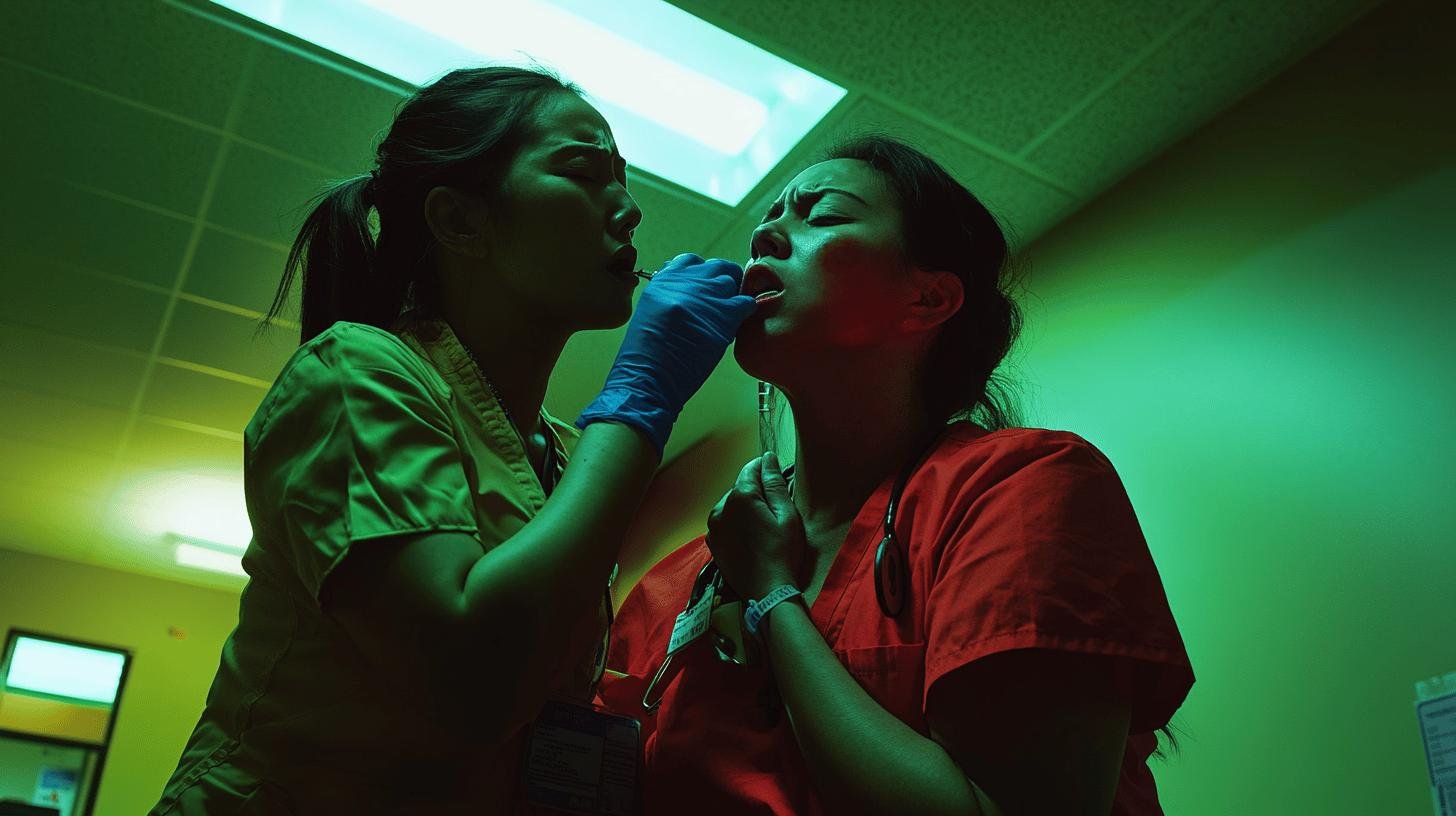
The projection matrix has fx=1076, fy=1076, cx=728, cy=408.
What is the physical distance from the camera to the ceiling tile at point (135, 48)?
2.68 meters

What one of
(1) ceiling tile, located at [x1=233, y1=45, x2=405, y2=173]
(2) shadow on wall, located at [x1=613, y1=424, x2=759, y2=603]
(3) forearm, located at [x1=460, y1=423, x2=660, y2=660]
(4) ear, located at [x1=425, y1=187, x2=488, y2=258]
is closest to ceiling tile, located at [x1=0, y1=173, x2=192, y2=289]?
(1) ceiling tile, located at [x1=233, y1=45, x2=405, y2=173]

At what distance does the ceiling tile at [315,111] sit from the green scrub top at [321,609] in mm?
1919

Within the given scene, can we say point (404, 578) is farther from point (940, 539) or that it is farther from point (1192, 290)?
point (1192, 290)

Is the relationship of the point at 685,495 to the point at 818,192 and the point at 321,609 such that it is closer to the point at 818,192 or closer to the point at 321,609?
the point at 818,192

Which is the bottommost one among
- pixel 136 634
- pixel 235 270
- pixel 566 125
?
pixel 566 125

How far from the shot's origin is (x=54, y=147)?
3129 mm

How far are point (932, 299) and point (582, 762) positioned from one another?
82 cm

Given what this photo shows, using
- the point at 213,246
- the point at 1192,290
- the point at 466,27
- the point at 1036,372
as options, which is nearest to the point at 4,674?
the point at 213,246

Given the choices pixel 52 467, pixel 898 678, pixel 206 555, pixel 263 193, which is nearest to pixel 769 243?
pixel 898 678

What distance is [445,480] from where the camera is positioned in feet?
Answer: 3.24

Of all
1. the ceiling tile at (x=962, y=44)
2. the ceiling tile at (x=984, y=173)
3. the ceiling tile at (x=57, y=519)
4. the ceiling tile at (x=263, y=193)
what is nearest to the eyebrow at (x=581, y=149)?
the ceiling tile at (x=962, y=44)

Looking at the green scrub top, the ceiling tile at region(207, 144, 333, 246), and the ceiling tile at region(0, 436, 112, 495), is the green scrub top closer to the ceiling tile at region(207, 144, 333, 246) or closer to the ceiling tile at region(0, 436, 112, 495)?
the ceiling tile at region(207, 144, 333, 246)

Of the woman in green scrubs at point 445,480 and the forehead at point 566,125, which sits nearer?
the woman in green scrubs at point 445,480

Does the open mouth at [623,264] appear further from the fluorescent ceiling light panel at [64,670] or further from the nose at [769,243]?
the fluorescent ceiling light panel at [64,670]
